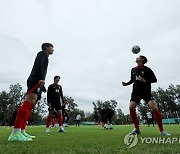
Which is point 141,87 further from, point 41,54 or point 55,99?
point 55,99

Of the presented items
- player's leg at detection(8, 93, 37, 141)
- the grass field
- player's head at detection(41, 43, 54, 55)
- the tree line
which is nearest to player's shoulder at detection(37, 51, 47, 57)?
player's head at detection(41, 43, 54, 55)

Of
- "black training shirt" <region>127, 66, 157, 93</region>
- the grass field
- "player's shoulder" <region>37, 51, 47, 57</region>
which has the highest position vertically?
"player's shoulder" <region>37, 51, 47, 57</region>

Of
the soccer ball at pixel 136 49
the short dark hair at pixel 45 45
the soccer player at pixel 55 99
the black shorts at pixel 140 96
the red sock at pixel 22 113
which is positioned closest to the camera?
the red sock at pixel 22 113

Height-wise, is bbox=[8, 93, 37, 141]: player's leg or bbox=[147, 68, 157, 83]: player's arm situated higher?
bbox=[147, 68, 157, 83]: player's arm

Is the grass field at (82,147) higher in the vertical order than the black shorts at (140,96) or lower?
lower

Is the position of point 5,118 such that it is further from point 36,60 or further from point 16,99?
point 36,60

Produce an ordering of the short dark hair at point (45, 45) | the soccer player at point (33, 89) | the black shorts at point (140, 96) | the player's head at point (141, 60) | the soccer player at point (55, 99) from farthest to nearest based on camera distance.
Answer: the soccer player at point (55, 99) → the player's head at point (141, 60) → the black shorts at point (140, 96) → the short dark hair at point (45, 45) → the soccer player at point (33, 89)

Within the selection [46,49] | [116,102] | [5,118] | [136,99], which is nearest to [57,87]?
[46,49]

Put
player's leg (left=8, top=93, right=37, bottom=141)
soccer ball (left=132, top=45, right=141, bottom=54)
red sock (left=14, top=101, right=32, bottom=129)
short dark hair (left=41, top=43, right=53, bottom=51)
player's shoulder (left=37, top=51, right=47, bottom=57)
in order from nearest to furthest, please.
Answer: player's leg (left=8, top=93, right=37, bottom=141) < red sock (left=14, top=101, right=32, bottom=129) < player's shoulder (left=37, top=51, right=47, bottom=57) < short dark hair (left=41, top=43, right=53, bottom=51) < soccer ball (left=132, top=45, right=141, bottom=54)

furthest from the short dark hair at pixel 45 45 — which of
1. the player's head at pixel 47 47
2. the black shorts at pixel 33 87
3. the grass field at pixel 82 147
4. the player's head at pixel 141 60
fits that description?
the player's head at pixel 141 60

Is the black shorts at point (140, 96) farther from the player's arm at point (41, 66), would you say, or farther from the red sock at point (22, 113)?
the red sock at point (22, 113)

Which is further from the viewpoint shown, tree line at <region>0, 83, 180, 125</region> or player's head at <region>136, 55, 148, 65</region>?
tree line at <region>0, 83, 180, 125</region>

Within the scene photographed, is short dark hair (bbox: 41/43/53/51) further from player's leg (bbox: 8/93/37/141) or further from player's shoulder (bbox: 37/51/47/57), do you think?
player's leg (bbox: 8/93/37/141)

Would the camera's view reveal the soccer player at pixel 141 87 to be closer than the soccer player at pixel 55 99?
Yes
